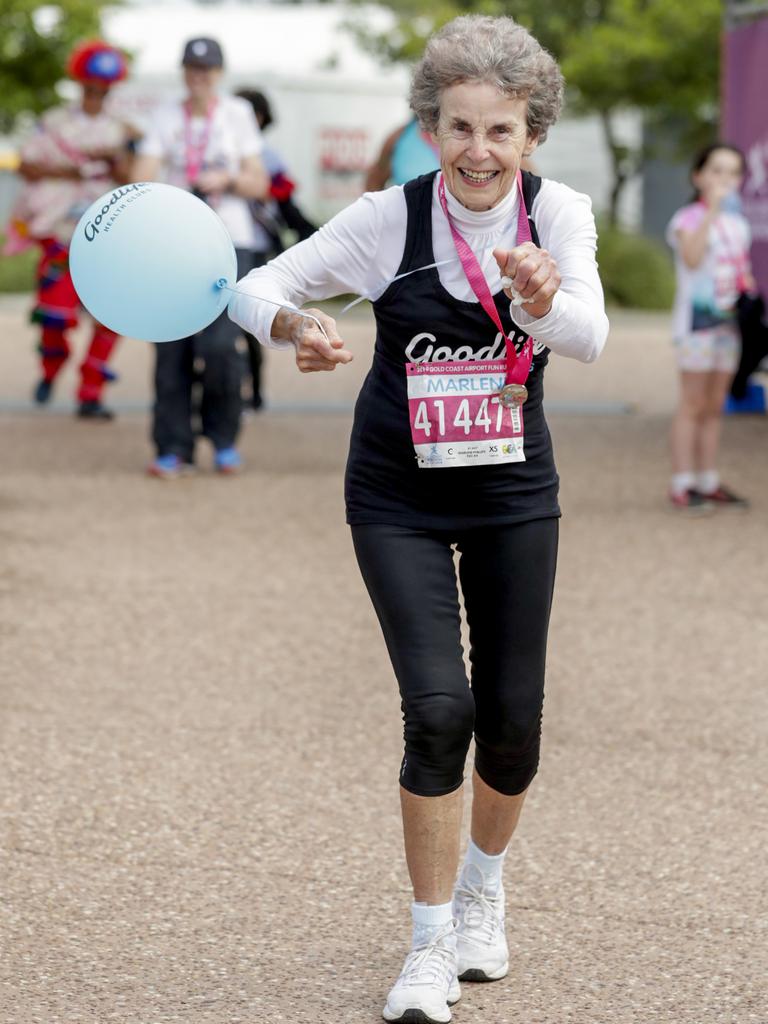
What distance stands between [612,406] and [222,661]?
26.1 feet

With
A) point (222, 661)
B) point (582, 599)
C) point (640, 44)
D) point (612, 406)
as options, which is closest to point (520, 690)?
point (222, 661)

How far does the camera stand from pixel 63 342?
41.1 feet

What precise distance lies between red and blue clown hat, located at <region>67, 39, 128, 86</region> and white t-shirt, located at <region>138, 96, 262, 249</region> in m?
1.73

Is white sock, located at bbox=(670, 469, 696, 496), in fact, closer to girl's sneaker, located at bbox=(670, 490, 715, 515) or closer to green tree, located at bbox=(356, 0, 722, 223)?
girl's sneaker, located at bbox=(670, 490, 715, 515)

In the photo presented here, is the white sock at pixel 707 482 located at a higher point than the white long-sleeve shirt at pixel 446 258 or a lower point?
lower

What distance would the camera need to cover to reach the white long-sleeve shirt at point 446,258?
3.35 metres

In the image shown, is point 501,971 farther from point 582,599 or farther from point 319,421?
point 319,421

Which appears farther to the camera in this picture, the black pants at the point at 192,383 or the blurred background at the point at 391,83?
the blurred background at the point at 391,83

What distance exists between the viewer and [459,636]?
3574 mm

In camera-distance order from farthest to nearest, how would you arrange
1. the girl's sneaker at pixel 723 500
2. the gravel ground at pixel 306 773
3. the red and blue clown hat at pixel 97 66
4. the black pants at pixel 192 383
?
the red and blue clown hat at pixel 97 66 → the black pants at pixel 192 383 → the girl's sneaker at pixel 723 500 → the gravel ground at pixel 306 773

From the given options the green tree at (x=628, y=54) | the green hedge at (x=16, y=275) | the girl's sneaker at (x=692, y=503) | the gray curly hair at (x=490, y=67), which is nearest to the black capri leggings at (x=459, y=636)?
the gray curly hair at (x=490, y=67)

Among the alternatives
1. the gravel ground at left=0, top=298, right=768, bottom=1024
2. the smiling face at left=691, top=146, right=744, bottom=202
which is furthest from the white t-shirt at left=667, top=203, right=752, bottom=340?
the gravel ground at left=0, top=298, right=768, bottom=1024

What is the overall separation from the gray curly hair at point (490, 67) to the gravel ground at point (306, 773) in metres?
1.79

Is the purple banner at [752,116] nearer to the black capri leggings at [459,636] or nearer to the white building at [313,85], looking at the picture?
the black capri leggings at [459,636]
